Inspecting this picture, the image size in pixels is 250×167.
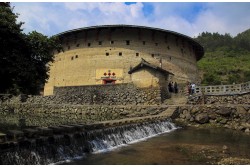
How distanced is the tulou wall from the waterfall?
1565 cm

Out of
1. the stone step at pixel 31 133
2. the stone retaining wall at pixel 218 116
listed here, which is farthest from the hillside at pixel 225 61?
the stone step at pixel 31 133

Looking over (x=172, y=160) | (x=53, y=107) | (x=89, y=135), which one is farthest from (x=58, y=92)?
(x=172, y=160)

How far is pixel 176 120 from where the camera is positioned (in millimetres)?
16344

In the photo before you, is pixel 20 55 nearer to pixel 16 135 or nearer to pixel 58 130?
pixel 58 130

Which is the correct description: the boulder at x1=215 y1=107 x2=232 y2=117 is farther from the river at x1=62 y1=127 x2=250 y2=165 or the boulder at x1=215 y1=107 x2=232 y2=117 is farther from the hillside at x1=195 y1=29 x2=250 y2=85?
the hillside at x1=195 y1=29 x2=250 y2=85

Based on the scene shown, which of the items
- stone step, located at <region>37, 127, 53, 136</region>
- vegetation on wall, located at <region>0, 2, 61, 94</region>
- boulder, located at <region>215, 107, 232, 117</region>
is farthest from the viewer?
boulder, located at <region>215, 107, 232, 117</region>

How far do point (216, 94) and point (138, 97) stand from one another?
4875mm

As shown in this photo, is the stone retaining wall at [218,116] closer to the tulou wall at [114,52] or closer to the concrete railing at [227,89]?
the concrete railing at [227,89]

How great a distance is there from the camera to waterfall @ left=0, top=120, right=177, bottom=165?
6.64 meters

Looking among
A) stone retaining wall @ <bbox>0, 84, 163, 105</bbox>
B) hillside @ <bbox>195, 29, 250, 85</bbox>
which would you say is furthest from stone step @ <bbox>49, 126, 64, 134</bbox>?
hillside @ <bbox>195, 29, 250, 85</bbox>

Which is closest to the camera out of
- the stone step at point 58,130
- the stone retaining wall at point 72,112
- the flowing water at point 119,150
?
the flowing water at point 119,150

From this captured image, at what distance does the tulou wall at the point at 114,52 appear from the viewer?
89.1 ft

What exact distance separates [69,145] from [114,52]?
1979cm

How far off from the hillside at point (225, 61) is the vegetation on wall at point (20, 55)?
32622mm
